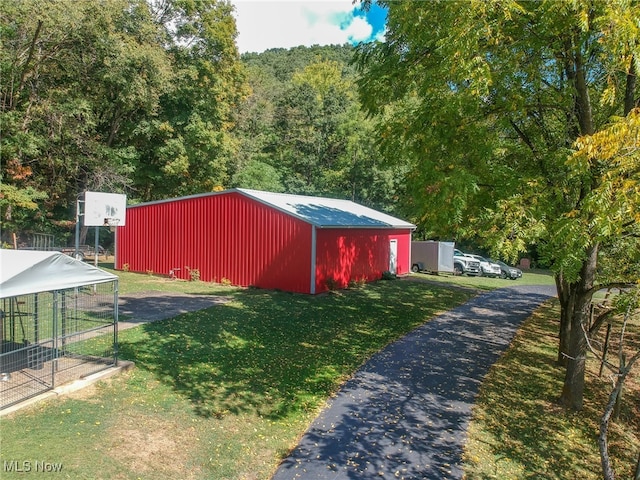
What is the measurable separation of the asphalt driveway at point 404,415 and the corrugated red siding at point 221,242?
6.71 metres

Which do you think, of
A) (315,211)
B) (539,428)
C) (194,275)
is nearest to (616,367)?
(539,428)

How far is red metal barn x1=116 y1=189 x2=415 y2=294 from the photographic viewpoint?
16.9 m

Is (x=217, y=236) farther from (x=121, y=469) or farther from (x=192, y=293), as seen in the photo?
(x=121, y=469)

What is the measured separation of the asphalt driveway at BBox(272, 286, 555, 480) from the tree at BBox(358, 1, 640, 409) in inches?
83.7

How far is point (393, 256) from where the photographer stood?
23.7 meters

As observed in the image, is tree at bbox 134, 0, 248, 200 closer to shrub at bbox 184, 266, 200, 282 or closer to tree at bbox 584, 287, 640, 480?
shrub at bbox 184, 266, 200, 282

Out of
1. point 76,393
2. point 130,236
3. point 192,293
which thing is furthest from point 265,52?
point 76,393

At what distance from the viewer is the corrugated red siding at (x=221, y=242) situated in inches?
670

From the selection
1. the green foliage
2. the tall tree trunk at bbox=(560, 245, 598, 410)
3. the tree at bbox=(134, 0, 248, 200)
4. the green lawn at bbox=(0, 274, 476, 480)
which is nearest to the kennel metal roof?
the green lawn at bbox=(0, 274, 476, 480)

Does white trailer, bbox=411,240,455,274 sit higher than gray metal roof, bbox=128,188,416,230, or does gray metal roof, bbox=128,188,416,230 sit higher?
gray metal roof, bbox=128,188,416,230

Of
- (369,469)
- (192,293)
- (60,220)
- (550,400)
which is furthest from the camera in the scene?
(60,220)

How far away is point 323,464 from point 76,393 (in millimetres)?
3948

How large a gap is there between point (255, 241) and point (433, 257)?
12949 mm

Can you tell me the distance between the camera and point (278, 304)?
47.2ft
